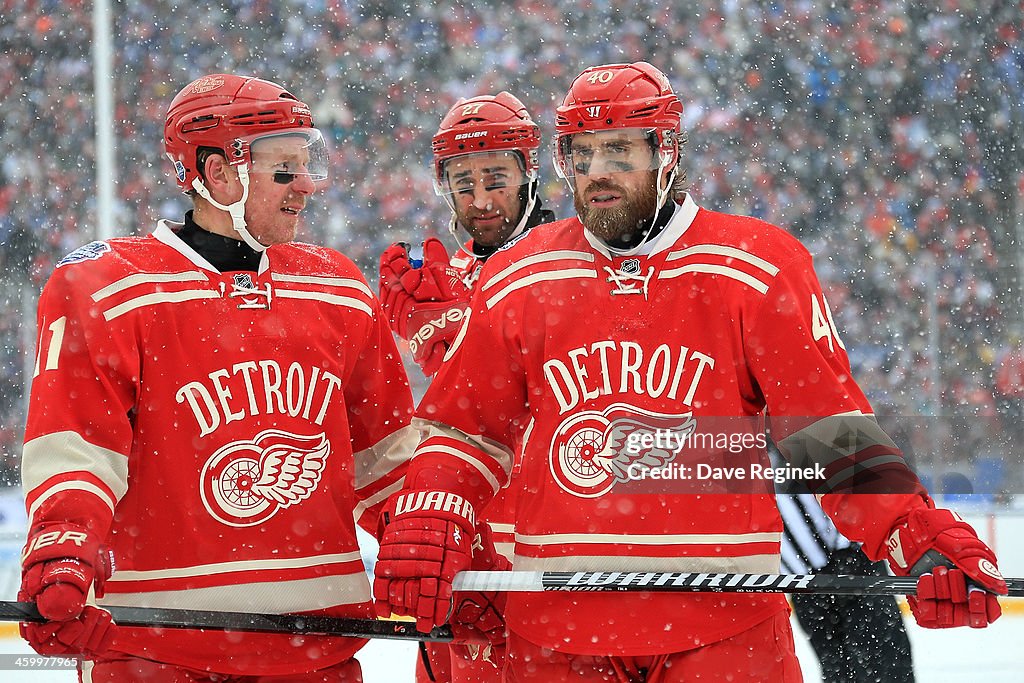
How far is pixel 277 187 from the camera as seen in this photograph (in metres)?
2.11

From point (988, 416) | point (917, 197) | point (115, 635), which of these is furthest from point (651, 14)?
point (115, 635)

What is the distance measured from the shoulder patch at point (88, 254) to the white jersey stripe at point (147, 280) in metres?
0.06

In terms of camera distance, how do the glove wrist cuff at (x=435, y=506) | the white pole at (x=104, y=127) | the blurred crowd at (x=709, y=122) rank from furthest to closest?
the blurred crowd at (x=709, y=122) → the white pole at (x=104, y=127) → the glove wrist cuff at (x=435, y=506)

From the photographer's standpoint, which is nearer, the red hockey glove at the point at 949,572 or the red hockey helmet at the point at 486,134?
the red hockey glove at the point at 949,572

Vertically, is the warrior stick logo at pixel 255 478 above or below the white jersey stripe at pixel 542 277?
below

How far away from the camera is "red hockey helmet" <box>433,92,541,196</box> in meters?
2.71

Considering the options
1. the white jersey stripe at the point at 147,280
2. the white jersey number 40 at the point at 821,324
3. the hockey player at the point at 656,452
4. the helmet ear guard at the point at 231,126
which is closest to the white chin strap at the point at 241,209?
the helmet ear guard at the point at 231,126

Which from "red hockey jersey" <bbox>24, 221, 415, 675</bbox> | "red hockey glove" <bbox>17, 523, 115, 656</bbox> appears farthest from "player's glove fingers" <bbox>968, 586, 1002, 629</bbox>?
"red hockey glove" <bbox>17, 523, 115, 656</bbox>

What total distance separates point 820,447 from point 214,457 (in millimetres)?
884

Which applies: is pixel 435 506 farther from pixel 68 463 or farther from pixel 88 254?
pixel 88 254

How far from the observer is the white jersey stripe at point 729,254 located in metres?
1.85

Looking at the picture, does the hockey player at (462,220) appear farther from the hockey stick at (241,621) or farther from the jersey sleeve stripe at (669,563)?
the jersey sleeve stripe at (669,563)

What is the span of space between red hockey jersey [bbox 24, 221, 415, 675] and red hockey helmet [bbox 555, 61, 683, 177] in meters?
0.50

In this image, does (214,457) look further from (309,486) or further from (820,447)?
(820,447)
